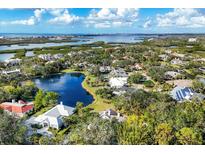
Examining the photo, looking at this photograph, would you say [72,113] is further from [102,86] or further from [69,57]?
[69,57]

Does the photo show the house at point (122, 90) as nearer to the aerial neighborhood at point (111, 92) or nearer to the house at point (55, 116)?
the aerial neighborhood at point (111, 92)

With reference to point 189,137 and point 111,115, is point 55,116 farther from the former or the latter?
point 189,137

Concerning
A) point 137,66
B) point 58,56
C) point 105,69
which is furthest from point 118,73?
point 58,56

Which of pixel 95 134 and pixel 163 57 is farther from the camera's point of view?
pixel 163 57

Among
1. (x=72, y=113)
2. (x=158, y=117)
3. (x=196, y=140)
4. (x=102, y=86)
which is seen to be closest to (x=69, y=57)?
(x=102, y=86)

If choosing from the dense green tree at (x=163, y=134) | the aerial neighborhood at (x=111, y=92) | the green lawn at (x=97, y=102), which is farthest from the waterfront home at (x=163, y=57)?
the dense green tree at (x=163, y=134)
